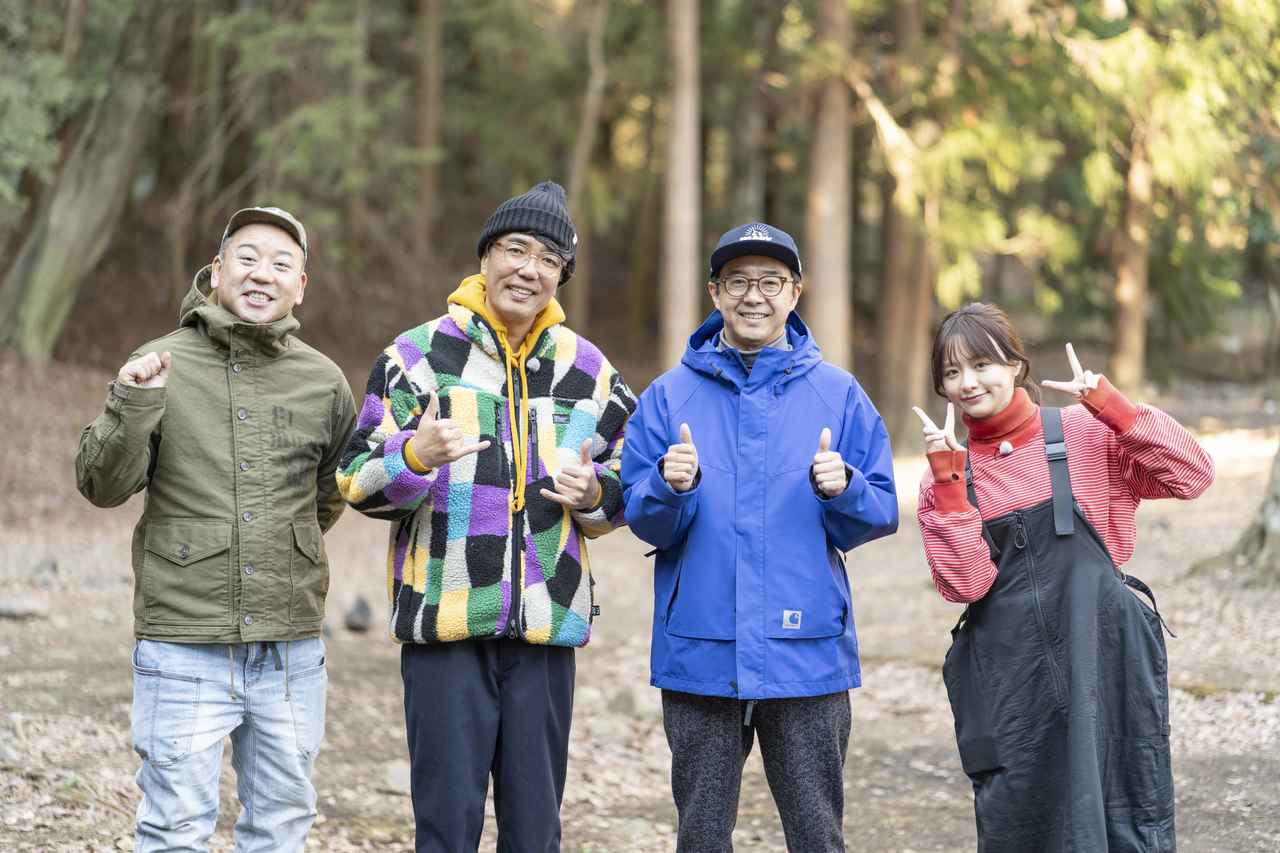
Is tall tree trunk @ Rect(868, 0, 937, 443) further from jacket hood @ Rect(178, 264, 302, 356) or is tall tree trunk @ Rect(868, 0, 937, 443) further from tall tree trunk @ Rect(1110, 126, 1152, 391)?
jacket hood @ Rect(178, 264, 302, 356)

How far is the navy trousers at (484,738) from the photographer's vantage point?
384cm

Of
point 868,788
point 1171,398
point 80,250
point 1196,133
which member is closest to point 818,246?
point 1196,133

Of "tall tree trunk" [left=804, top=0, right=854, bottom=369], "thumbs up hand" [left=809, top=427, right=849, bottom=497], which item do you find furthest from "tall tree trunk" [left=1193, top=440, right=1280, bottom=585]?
"tall tree trunk" [left=804, top=0, right=854, bottom=369]

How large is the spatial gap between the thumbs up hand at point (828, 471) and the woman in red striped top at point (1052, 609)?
0.24 meters

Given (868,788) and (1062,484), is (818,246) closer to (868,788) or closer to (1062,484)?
(868,788)

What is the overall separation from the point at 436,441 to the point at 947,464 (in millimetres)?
1347

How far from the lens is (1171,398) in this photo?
995 inches

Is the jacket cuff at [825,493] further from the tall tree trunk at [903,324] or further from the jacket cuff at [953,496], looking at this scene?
the tall tree trunk at [903,324]

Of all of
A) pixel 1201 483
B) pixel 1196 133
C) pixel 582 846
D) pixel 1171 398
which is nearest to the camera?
pixel 1201 483

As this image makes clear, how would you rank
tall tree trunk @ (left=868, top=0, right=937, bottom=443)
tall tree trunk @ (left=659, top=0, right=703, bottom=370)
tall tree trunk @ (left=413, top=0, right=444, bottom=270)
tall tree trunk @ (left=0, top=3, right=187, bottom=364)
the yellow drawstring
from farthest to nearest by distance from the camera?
1. tall tree trunk @ (left=413, top=0, right=444, bottom=270)
2. tall tree trunk @ (left=868, top=0, right=937, bottom=443)
3. tall tree trunk @ (left=0, top=3, right=187, bottom=364)
4. tall tree trunk @ (left=659, top=0, right=703, bottom=370)
5. the yellow drawstring

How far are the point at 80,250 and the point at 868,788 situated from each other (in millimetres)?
17355

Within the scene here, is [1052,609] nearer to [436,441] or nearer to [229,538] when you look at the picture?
[436,441]

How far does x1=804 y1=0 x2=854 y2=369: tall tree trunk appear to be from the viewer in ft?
65.2

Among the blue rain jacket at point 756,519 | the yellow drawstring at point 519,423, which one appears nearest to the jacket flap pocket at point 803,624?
the blue rain jacket at point 756,519
